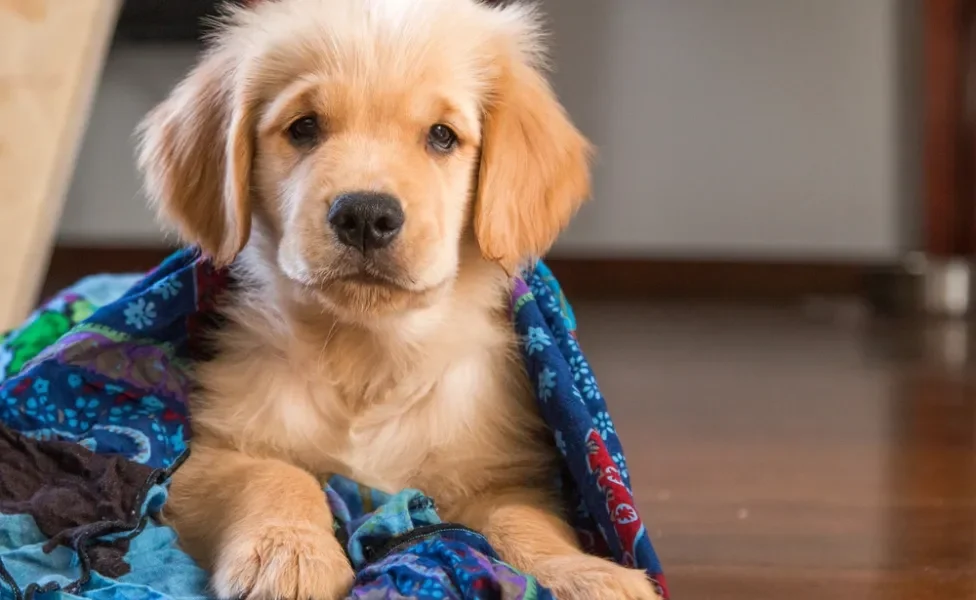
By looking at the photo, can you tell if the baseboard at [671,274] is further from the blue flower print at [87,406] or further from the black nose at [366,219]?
the black nose at [366,219]

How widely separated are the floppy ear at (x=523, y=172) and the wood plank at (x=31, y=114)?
128 centimetres

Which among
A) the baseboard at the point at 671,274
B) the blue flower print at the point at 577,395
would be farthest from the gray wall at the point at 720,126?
the blue flower print at the point at 577,395

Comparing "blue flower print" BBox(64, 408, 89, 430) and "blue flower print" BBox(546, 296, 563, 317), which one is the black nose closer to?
"blue flower print" BBox(546, 296, 563, 317)

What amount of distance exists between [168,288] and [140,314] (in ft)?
0.19

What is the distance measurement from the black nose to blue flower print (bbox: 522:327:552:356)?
0.34 metres

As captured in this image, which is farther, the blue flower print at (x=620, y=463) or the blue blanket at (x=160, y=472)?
the blue flower print at (x=620, y=463)

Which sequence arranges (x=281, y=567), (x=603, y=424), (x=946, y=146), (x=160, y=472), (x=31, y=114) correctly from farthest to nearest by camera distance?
(x=946, y=146)
(x=31, y=114)
(x=603, y=424)
(x=160, y=472)
(x=281, y=567)

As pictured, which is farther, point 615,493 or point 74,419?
point 74,419

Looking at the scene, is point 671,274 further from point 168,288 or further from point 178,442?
point 178,442

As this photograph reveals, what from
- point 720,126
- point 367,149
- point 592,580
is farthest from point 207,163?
point 720,126

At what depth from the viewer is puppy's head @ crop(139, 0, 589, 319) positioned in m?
1.35

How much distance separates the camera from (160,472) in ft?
4.75

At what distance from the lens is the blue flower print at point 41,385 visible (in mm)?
1638

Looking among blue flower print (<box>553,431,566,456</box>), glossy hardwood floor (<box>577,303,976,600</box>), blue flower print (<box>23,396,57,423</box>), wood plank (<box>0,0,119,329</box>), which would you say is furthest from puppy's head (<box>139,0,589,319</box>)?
wood plank (<box>0,0,119,329</box>)
